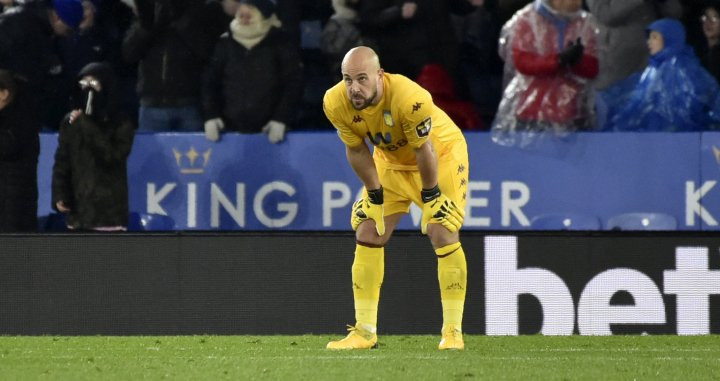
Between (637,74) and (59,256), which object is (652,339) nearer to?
(637,74)

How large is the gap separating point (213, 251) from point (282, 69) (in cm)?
212

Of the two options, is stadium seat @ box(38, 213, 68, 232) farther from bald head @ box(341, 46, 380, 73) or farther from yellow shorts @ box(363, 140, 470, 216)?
bald head @ box(341, 46, 380, 73)

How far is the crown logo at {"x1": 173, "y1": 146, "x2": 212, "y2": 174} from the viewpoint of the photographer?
35.9 ft

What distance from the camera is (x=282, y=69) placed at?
36.1 ft

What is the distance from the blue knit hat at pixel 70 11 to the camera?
11.3 meters

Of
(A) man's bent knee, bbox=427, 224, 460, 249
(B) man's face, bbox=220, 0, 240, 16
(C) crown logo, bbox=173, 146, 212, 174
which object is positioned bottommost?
(A) man's bent knee, bbox=427, 224, 460, 249

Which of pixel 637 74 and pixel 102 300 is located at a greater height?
pixel 637 74

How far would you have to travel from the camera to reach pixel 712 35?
10.9 metres

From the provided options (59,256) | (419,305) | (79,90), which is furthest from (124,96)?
(419,305)

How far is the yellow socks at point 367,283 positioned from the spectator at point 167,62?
12.0ft

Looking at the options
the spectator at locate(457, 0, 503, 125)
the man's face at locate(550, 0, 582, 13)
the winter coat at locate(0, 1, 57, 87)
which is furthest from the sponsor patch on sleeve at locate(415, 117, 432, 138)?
the winter coat at locate(0, 1, 57, 87)

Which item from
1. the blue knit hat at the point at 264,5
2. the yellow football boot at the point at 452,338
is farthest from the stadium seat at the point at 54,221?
the yellow football boot at the point at 452,338

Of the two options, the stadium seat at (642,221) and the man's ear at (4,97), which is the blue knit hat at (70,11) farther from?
the stadium seat at (642,221)

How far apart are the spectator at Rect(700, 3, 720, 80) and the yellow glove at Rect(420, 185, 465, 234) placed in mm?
3849
